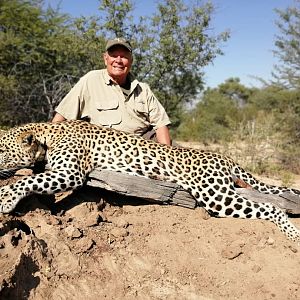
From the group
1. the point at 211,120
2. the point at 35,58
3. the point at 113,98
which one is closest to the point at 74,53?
the point at 35,58

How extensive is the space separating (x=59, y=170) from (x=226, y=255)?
2.04 metres

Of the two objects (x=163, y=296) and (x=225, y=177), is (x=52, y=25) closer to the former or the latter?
(x=225, y=177)

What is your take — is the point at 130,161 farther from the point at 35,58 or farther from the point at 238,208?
the point at 35,58

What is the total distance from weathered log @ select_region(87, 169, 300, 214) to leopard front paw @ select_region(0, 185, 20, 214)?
34.8 inches

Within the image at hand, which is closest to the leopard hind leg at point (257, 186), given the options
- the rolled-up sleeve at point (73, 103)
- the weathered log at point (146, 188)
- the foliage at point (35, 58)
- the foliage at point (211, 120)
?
the weathered log at point (146, 188)

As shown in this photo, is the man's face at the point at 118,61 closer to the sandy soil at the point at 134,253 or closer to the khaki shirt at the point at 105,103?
the khaki shirt at the point at 105,103

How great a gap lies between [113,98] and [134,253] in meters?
2.56

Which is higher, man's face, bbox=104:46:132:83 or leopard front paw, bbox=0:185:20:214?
man's face, bbox=104:46:132:83

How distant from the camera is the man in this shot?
19.8ft

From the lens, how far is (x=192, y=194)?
5.21 m

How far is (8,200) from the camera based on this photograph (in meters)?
4.37

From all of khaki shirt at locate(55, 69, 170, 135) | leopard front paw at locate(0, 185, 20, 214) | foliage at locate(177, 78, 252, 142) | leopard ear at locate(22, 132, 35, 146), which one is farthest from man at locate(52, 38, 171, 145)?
foliage at locate(177, 78, 252, 142)

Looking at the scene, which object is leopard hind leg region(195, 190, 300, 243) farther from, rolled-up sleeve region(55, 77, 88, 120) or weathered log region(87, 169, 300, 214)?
rolled-up sleeve region(55, 77, 88, 120)

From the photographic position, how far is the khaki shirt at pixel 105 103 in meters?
6.04
